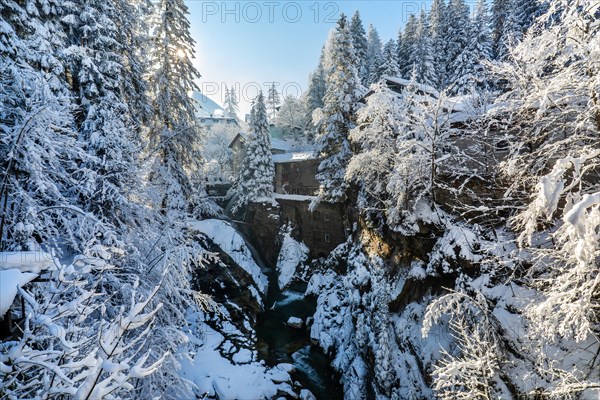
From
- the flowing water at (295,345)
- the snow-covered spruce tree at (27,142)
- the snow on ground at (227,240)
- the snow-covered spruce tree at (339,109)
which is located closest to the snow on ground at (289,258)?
the flowing water at (295,345)

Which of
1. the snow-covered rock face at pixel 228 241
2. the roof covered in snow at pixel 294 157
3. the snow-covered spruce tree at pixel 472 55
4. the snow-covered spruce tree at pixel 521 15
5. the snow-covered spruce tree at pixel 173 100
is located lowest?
the snow-covered rock face at pixel 228 241

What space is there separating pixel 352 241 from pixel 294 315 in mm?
7392

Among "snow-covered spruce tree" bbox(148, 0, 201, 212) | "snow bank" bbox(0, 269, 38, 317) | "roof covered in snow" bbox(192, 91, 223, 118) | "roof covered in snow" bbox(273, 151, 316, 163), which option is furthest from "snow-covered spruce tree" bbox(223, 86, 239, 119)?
"snow bank" bbox(0, 269, 38, 317)

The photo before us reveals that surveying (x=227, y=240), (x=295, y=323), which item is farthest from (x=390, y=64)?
(x=295, y=323)

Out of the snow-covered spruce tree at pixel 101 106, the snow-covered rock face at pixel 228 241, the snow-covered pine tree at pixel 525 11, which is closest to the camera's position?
the snow-covered spruce tree at pixel 101 106

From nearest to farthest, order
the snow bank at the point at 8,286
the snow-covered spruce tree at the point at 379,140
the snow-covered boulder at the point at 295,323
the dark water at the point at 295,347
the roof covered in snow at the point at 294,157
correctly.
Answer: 1. the snow bank at the point at 8,286
2. the dark water at the point at 295,347
3. the snow-covered spruce tree at the point at 379,140
4. the snow-covered boulder at the point at 295,323
5. the roof covered in snow at the point at 294,157

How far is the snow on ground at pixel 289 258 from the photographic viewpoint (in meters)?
26.3

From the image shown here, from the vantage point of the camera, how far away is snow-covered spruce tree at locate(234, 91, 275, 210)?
30.2 m

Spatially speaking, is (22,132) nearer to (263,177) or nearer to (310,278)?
(310,278)

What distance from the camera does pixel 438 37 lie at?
39.1m

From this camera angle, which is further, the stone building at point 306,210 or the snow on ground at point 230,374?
the stone building at point 306,210

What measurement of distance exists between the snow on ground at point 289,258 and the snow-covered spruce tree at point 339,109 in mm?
7261

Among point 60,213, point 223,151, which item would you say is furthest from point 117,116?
point 223,151

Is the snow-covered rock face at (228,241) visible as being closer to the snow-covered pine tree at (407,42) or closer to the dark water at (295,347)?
the dark water at (295,347)
